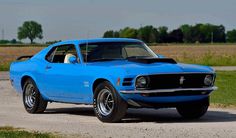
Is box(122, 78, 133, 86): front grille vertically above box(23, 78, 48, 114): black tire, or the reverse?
box(122, 78, 133, 86): front grille

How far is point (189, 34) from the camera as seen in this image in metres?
156

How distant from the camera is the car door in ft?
42.7

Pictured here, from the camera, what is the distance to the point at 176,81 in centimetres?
1207

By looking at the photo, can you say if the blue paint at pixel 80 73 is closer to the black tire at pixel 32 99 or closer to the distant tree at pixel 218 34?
the black tire at pixel 32 99

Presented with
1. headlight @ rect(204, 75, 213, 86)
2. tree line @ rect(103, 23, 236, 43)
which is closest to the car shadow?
headlight @ rect(204, 75, 213, 86)

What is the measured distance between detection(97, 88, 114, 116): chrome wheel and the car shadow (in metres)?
0.39

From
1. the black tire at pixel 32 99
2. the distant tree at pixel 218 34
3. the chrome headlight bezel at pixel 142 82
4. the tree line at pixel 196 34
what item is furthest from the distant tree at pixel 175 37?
the chrome headlight bezel at pixel 142 82

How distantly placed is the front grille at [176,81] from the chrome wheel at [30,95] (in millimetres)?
3445

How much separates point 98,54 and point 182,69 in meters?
1.86

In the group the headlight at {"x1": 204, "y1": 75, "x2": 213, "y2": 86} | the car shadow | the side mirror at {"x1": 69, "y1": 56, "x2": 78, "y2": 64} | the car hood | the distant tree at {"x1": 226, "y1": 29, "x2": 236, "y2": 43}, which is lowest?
the distant tree at {"x1": 226, "y1": 29, "x2": 236, "y2": 43}

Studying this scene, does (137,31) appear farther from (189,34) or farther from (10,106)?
(10,106)

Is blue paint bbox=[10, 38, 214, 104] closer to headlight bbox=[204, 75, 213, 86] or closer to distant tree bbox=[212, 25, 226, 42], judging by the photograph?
headlight bbox=[204, 75, 213, 86]

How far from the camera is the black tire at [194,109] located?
505 inches

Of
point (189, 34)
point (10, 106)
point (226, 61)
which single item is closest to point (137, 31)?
point (189, 34)
